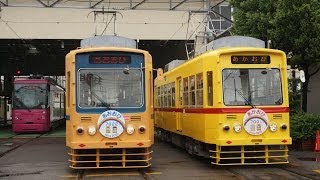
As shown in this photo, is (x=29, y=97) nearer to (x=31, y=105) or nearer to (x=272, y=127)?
(x=31, y=105)

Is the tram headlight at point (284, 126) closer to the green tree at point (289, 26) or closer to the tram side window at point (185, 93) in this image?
the tram side window at point (185, 93)

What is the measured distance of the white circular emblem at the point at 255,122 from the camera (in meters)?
13.8

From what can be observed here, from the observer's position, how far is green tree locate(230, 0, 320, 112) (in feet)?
59.9

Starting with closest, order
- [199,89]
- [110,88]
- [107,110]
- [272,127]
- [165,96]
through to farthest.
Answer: [107,110], [110,88], [272,127], [199,89], [165,96]

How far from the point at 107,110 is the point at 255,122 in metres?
3.65

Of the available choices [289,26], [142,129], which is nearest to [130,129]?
[142,129]

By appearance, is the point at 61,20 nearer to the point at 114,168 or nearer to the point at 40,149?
the point at 40,149

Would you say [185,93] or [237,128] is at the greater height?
[185,93]

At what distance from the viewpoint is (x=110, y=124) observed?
13320 millimetres

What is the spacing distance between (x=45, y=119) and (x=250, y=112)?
1926 cm

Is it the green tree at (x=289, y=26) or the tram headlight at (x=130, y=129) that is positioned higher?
the green tree at (x=289, y=26)

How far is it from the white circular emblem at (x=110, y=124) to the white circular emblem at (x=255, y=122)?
10.0 feet

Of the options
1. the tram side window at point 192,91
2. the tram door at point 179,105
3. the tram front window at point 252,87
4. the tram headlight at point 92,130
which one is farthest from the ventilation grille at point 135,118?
the tram door at point 179,105

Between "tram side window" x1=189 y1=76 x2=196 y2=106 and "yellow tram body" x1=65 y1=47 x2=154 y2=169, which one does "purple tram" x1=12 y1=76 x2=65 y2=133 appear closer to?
"tram side window" x1=189 y1=76 x2=196 y2=106
